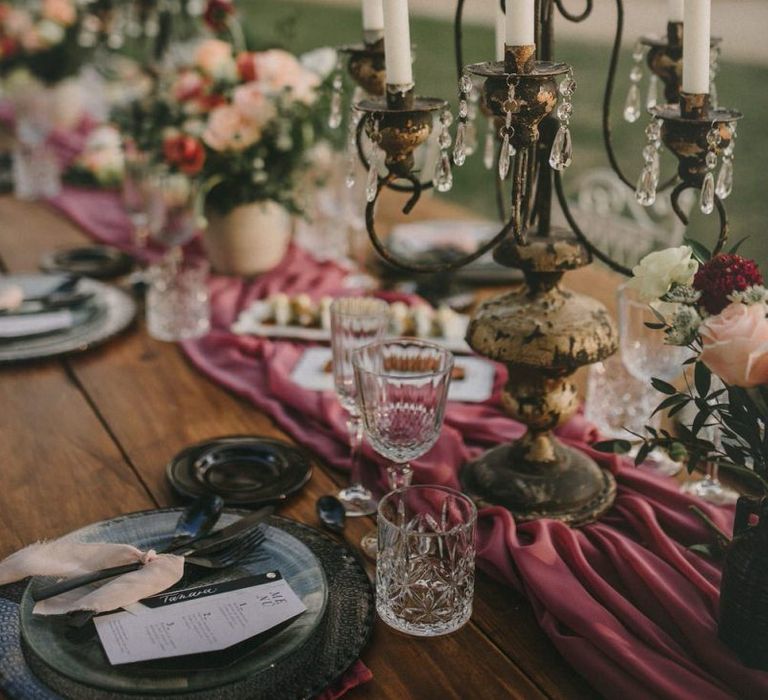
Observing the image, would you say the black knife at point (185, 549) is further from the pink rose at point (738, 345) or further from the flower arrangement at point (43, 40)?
the flower arrangement at point (43, 40)

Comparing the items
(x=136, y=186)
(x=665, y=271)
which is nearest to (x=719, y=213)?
(x=665, y=271)

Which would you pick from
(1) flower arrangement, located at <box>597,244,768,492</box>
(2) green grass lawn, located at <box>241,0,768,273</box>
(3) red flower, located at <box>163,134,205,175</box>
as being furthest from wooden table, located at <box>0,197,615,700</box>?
(2) green grass lawn, located at <box>241,0,768,273</box>

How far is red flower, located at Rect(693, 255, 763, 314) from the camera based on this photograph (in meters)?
0.93

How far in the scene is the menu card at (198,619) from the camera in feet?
3.11

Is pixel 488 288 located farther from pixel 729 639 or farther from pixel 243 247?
pixel 729 639

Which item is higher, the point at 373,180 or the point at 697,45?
the point at 697,45

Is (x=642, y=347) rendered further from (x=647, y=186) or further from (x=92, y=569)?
(x=92, y=569)

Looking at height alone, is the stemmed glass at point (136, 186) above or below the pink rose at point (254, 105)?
below

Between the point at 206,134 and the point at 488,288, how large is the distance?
674 mm

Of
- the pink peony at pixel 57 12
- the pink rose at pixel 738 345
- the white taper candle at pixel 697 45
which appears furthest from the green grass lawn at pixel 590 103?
the pink rose at pixel 738 345

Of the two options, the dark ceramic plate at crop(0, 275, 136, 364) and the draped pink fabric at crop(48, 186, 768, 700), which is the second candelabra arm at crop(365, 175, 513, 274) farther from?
the dark ceramic plate at crop(0, 275, 136, 364)

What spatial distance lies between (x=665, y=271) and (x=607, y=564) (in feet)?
1.26

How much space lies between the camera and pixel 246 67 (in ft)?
6.94

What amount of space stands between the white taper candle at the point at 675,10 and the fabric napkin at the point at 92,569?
0.93m
